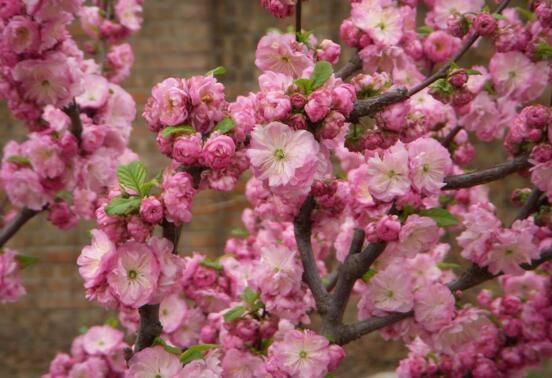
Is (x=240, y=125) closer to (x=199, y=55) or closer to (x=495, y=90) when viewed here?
(x=495, y=90)

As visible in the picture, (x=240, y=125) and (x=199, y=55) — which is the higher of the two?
(x=240, y=125)

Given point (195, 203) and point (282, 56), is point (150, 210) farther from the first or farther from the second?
point (195, 203)

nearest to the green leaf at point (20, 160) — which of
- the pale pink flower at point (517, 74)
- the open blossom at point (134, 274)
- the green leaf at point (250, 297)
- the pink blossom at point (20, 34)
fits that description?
the pink blossom at point (20, 34)

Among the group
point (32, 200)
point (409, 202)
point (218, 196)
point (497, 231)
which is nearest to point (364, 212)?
point (409, 202)

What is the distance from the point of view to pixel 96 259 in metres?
0.80

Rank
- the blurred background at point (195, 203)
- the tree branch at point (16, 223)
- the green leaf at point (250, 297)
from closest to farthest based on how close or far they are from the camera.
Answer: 1. the green leaf at point (250, 297)
2. the tree branch at point (16, 223)
3. the blurred background at point (195, 203)

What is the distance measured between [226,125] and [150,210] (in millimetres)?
127

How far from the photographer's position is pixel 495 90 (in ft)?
4.03

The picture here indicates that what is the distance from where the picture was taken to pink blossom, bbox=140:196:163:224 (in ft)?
2.48

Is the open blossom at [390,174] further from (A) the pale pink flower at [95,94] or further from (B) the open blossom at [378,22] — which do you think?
(A) the pale pink flower at [95,94]

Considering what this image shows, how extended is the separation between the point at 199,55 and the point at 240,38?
157 millimetres

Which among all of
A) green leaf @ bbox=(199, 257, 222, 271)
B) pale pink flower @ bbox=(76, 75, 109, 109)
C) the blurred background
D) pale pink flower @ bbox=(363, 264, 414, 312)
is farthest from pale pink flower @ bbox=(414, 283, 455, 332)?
the blurred background

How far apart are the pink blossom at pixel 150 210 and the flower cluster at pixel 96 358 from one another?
1.69 feet

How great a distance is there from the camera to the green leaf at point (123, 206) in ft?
2.44
